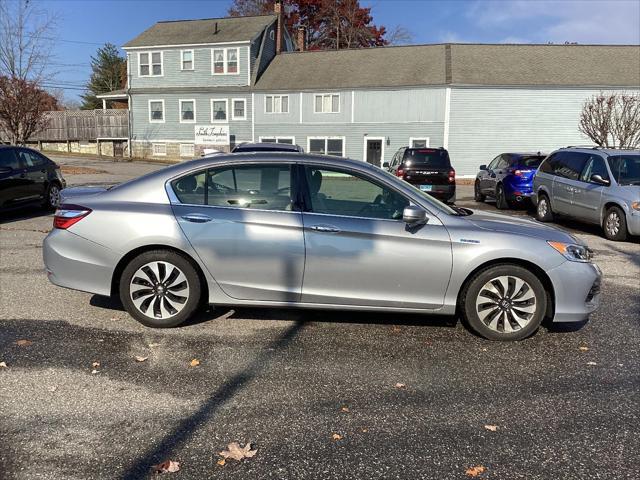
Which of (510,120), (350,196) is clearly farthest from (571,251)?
(510,120)

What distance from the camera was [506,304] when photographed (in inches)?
182

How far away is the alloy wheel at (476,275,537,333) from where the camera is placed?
15.1 feet

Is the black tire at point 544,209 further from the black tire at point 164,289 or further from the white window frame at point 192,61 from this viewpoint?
the white window frame at point 192,61

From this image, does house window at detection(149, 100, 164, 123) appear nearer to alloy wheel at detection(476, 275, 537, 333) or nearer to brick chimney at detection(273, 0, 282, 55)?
brick chimney at detection(273, 0, 282, 55)

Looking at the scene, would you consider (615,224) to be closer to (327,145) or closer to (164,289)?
(164,289)

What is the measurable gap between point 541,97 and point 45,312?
30288mm

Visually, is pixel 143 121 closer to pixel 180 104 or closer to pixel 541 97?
pixel 180 104

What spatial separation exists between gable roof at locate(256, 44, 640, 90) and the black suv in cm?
1666

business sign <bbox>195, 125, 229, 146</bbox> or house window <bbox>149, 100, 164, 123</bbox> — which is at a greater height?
house window <bbox>149, 100, 164, 123</bbox>

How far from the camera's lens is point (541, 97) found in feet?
98.0

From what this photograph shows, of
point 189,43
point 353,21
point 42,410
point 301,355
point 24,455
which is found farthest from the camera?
point 353,21

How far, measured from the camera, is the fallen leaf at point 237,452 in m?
2.91

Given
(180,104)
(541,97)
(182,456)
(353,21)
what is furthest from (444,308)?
(353,21)

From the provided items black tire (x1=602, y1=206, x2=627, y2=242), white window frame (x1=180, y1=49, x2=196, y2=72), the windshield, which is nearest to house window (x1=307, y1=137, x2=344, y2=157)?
white window frame (x1=180, y1=49, x2=196, y2=72)
